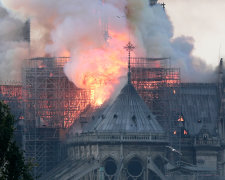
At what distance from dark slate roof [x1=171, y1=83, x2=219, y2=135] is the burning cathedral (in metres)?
0.15

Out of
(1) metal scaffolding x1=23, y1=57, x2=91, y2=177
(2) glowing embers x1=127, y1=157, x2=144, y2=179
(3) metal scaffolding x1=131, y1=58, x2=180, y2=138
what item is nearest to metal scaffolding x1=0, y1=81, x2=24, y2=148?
(1) metal scaffolding x1=23, y1=57, x2=91, y2=177

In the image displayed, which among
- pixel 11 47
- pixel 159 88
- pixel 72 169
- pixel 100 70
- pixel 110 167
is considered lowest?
pixel 72 169

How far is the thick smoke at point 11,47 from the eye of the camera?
167m

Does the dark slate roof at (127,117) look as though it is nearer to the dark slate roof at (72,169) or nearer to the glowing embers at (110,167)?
the glowing embers at (110,167)

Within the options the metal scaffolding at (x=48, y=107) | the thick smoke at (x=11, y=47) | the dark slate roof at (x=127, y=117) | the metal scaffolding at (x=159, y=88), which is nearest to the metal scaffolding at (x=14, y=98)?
the metal scaffolding at (x=48, y=107)

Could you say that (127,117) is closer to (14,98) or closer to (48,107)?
(48,107)

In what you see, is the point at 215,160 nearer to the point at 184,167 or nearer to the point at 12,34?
the point at 184,167

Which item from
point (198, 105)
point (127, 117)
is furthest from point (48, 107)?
point (198, 105)

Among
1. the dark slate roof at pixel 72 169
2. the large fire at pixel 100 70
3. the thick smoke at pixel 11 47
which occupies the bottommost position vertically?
the dark slate roof at pixel 72 169

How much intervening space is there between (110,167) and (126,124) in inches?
232

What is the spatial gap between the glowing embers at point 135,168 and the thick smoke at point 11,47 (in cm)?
4223

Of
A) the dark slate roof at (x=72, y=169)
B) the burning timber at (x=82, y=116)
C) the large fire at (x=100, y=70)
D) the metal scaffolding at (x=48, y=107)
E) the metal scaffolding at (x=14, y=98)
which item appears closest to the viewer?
the dark slate roof at (x=72, y=169)

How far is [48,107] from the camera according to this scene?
14412cm

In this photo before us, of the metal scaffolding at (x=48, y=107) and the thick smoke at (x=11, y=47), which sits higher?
the thick smoke at (x=11, y=47)
